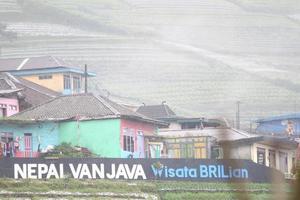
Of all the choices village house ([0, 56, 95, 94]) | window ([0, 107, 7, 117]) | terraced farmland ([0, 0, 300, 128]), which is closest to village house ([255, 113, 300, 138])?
terraced farmland ([0, 0, 300, 128])

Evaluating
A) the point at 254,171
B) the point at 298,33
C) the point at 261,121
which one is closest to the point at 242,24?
the point at 298,33

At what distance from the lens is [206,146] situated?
22000 millimetres

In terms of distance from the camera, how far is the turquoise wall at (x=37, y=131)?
20.3 metres

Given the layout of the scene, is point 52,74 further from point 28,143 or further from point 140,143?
point 28,143

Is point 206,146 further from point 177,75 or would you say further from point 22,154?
point 177,75

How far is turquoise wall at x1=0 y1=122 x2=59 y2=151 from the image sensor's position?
20.3 metres

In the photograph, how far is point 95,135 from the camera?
20.9 metres

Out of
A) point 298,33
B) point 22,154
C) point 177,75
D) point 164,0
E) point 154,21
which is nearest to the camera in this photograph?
point 22,154

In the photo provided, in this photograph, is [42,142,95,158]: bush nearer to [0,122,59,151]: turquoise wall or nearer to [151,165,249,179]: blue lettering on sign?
[0,122,59,151]: turquoise wall

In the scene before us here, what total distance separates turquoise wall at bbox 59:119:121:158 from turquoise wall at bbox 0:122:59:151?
20 cm

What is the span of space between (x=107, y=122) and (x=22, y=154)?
2419 millimetres

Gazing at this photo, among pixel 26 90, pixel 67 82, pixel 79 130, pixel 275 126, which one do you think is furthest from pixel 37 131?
pixel 275 126

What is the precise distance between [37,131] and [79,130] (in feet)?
3.60

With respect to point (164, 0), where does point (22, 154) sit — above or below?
below
